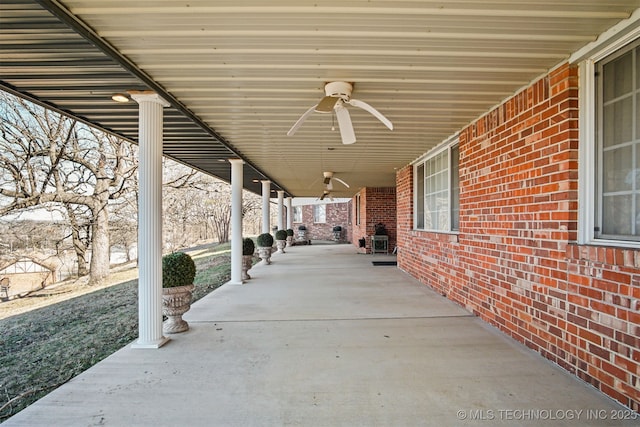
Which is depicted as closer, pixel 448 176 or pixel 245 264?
pixel 448 176

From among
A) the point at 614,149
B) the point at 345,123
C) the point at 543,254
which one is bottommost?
the point at 543,254

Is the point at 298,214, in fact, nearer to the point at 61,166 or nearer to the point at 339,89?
the point at 61,166

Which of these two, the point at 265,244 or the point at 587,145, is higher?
the point at 587,145

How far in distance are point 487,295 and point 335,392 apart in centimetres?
247

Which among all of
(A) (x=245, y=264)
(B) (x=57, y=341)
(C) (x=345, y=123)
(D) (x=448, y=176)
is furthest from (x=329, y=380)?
(A) (x=245, y=264)

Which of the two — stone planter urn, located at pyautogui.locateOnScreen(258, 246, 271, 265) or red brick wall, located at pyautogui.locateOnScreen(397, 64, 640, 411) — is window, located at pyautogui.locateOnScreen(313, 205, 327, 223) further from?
red brick wall, located at pyautogui.locateOnScreen(397, 64, 640, 411)

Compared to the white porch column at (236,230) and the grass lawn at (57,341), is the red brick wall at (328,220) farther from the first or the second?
the grass lawn at (57,341)

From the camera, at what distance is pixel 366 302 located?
16.2 feet

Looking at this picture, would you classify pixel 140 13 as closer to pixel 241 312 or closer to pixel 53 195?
pixel 241 312

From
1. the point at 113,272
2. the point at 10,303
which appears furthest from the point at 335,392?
the point at 113,272

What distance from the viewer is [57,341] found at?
4.14 meters

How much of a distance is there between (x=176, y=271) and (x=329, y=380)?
209cm

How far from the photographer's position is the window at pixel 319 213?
21266 millimetres

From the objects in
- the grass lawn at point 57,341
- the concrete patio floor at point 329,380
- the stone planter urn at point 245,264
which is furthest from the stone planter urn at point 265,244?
the concrete patio floor at point 329,380
